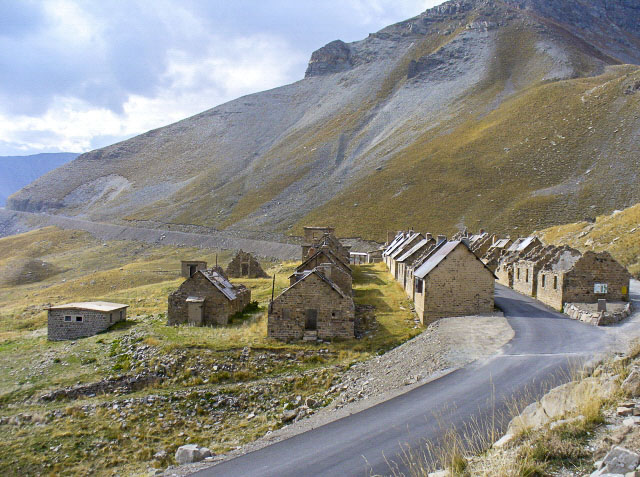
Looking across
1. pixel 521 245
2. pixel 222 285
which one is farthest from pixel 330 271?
pixel 521 245

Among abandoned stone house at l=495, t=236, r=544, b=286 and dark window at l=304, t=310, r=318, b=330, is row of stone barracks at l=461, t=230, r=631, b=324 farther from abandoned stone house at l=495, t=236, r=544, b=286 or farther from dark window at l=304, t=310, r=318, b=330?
dark window at l=304, t=310, r=318, b=330

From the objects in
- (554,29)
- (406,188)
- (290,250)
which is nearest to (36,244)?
(290,250)

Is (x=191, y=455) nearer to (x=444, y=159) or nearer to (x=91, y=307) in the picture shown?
(x=91, y=307)

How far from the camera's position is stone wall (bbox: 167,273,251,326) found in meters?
28.6

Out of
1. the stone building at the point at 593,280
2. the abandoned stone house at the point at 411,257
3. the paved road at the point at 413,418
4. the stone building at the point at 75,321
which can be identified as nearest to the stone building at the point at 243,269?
the abandoned stone house at the point at 411,257

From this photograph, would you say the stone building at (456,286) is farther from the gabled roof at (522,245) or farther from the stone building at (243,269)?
the stone building at (243,269)

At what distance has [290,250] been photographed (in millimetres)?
93375

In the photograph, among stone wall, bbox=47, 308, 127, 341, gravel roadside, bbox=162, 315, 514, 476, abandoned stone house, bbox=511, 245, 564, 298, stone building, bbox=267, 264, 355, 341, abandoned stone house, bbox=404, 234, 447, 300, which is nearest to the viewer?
gravel roadside, bbox=162, 315, 514, 476

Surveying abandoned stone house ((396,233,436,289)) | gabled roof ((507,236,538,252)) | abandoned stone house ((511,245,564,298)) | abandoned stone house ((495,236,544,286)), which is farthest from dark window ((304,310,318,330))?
gabled roof ((507,236,538,252))

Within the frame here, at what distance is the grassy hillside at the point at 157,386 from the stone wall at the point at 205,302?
1138 mm

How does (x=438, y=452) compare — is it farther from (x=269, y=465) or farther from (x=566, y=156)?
(x=566, y=156)

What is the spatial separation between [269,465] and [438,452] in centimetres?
384

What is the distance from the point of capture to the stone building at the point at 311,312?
79.4 feet

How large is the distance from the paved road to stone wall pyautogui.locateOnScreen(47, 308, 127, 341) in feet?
73.8
